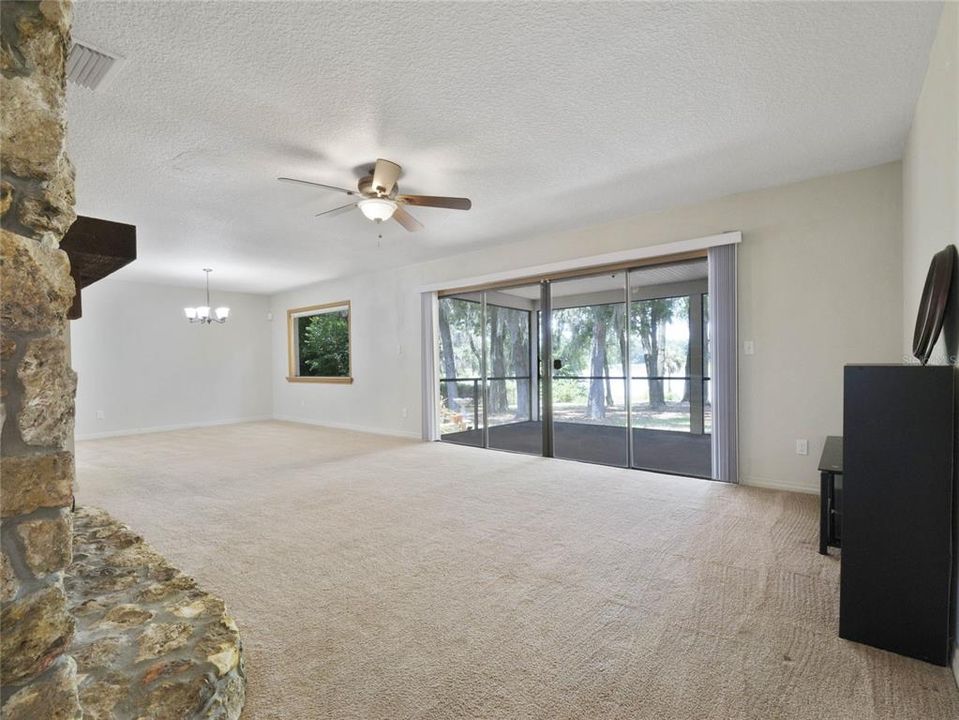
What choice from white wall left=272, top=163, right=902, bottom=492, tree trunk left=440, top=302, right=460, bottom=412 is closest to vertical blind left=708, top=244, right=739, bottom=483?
white wall left=272, top=163, right=902, bottom=492

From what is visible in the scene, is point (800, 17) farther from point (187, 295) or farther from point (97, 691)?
point (187, 295)

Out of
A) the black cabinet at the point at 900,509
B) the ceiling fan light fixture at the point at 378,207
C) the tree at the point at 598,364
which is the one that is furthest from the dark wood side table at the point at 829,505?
the ceiling fan light fixture at the point at 378,207

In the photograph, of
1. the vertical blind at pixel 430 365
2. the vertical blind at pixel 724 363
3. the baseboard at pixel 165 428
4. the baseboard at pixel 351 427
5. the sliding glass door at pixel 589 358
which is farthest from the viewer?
the baseboard at pixel 165 428

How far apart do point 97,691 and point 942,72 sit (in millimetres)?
3539

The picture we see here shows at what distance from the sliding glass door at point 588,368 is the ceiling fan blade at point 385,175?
239 cm

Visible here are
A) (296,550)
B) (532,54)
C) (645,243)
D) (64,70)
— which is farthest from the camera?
(645,243)

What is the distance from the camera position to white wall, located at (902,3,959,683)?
173 centimetres

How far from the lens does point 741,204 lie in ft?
12.5

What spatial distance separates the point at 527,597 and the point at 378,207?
102 inches

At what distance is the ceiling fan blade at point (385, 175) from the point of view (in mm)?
2922

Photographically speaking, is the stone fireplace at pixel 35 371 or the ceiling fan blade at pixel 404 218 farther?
the ceiling fan blade at pixel 404 218

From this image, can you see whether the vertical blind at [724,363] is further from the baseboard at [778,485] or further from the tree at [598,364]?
the tree at [598,364]

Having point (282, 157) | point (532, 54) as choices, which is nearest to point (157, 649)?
point (532, 54)

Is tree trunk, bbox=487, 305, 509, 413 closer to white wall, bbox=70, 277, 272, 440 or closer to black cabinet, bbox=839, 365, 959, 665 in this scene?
black cabinet, bbox=839, 365, 959, 665
